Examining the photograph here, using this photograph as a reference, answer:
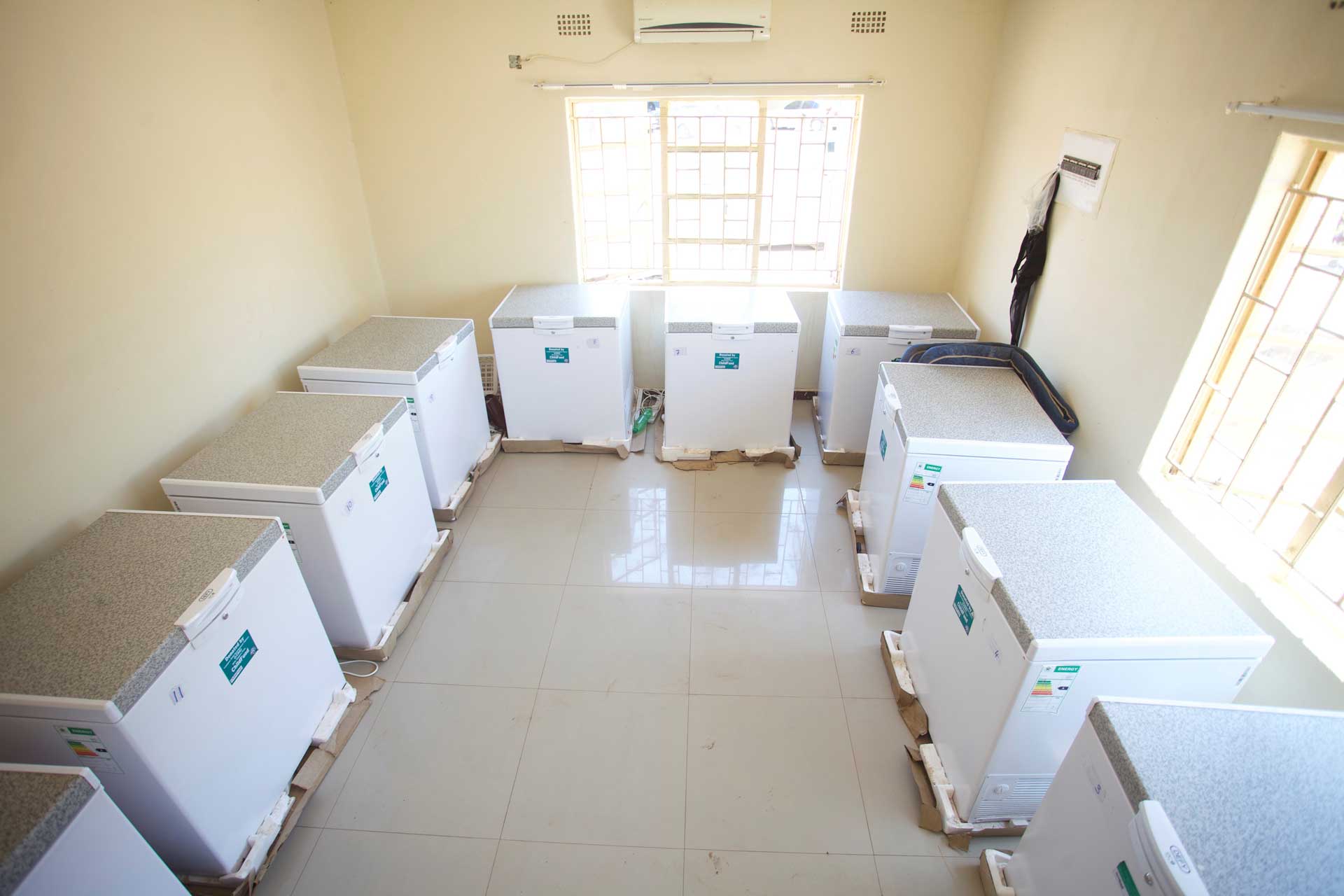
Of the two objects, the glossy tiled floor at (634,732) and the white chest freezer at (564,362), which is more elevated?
the white chest freezer at (564,362)

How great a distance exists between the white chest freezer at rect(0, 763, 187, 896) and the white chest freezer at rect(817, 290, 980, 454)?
10.4 ft

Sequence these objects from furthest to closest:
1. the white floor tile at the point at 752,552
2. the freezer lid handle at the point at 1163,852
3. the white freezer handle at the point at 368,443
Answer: the white floor tile at the point at 752,552 → the white freezer handle at the point at 368,443 → the freezer lid handle at the point at 1163,852

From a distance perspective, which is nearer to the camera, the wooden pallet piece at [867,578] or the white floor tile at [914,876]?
the white floor tile at [914,876]

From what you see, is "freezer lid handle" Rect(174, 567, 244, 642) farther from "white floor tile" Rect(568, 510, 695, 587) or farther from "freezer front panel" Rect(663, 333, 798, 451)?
"freezer front panel" Rect(663, 333, 798, 451)

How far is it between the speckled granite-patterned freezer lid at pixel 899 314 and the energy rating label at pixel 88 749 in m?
3.17

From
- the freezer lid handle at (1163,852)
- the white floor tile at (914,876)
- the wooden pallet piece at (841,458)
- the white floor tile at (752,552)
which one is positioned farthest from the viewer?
the wooden pallet piece at (841,458)

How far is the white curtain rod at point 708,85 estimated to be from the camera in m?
3.34

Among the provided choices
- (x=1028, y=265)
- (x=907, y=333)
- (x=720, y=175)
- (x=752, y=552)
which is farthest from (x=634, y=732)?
(x=720, y=175)

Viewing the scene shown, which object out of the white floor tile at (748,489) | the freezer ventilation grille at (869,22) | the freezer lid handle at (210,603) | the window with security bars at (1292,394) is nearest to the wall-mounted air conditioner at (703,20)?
the freezer ventilation grille at (869,22)

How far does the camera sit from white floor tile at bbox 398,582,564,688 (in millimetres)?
2377

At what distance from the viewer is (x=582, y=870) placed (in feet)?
5.86

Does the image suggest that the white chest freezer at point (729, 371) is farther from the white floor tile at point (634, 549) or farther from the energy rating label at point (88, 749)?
the energy rating label at point (88, 749)

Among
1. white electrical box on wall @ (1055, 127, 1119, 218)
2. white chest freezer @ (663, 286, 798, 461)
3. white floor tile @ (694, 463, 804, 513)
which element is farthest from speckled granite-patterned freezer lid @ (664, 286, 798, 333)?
white electrical box on wall @ (1055, 127, 1119, 218)

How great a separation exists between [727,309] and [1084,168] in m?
1.70
